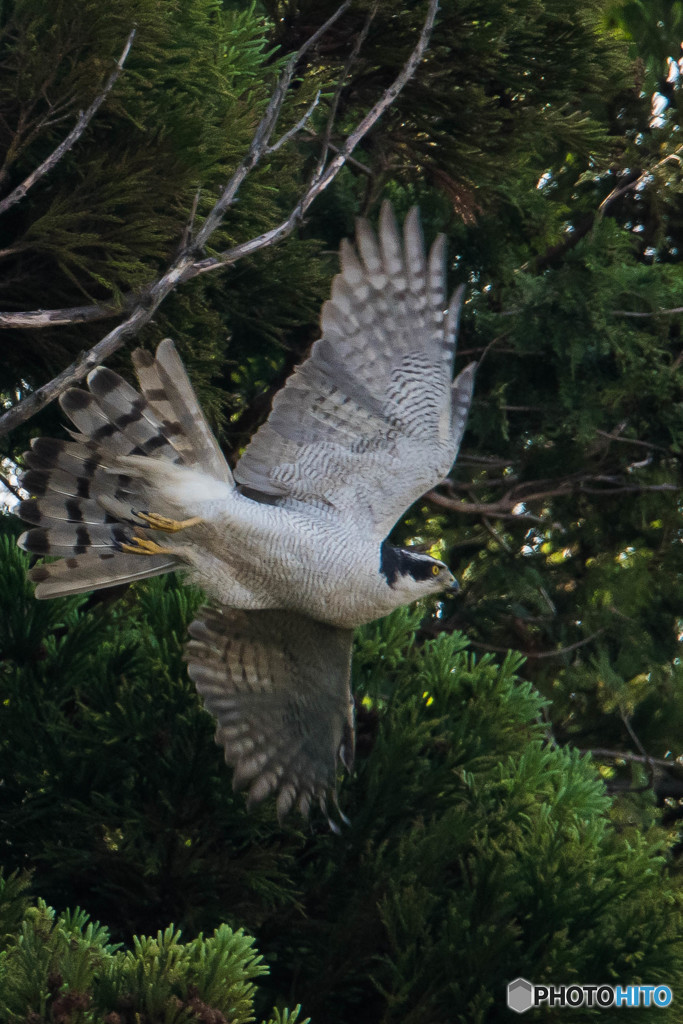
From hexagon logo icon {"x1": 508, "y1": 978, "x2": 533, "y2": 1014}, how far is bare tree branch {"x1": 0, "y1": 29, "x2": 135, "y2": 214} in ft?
8.28

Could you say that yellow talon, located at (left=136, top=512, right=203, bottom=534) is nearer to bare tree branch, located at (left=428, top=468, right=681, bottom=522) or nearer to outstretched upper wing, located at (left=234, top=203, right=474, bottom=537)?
outstretched upper wing, located at (left=234, top=203, right=474, bottom=537)

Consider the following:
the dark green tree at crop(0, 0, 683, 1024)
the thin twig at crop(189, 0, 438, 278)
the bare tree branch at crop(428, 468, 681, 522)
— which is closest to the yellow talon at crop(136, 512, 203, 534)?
the dark green tree at crop(0, 0, 683, 1024)

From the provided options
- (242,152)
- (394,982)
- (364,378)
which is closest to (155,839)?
(394,982)

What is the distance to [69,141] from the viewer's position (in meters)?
3.49

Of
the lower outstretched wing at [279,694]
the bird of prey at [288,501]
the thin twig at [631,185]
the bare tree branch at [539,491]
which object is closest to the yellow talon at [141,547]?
the bird of prey at [288,501]

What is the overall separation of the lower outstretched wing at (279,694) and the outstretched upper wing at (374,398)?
50 centimetres

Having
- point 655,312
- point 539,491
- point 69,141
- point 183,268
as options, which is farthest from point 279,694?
point 655,312

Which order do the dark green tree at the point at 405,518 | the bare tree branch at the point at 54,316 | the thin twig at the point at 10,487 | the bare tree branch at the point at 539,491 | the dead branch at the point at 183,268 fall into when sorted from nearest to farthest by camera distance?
1. the dead branch at the point at 183,268
2. the bare tree branch at the point at 54,316
3. the dark green tree at the point at 405,518
4. the thin twig at the point at 10,487
5. the bare tree branch at the point at 539,491

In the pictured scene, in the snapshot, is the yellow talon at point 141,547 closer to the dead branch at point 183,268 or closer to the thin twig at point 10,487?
the dead branch at point 183,268

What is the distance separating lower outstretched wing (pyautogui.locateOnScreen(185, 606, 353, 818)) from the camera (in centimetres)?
439

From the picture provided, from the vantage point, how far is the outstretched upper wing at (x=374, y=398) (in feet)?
13.6

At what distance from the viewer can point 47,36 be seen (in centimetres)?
370

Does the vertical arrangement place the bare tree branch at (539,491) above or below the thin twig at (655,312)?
below

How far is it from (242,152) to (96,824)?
2.09 m
